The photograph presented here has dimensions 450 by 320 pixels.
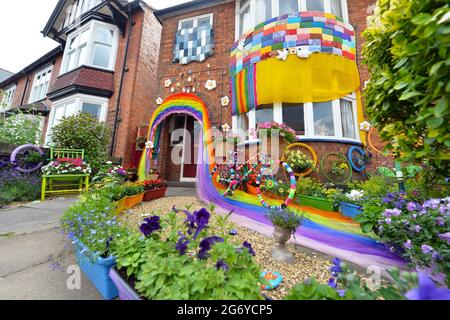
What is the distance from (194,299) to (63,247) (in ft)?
6.09

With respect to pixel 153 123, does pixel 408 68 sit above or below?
below

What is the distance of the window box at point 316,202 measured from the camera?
2906 millimetres

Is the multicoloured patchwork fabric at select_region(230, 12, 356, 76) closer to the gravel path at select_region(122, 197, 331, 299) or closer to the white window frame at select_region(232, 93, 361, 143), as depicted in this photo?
the white window frame at select_region(232, 93, 361, 143)

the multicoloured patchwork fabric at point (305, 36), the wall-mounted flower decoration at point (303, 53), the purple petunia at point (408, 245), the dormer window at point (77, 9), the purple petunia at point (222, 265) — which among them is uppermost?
the dormer window at point (77, 9)

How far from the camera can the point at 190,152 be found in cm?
678

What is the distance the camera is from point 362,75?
5016 millimetres

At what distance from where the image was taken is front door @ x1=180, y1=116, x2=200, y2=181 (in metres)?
6.64

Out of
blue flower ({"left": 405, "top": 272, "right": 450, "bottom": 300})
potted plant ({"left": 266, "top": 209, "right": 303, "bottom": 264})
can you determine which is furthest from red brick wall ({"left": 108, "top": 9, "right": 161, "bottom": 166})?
blue flower ({"left": 405, "top": 272, "right": 450, "bottom": 300})

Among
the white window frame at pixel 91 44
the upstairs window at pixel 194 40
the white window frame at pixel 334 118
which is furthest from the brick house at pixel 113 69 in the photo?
A: the white window frame at pixel 334 118

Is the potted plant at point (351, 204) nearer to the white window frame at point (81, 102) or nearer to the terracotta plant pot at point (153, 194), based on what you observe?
the terracotta plant pot at point (153, 194)

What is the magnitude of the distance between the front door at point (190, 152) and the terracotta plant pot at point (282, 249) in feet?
16.2

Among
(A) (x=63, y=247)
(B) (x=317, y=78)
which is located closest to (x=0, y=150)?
(A) (x=63, y=247)

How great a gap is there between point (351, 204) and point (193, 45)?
695cm
